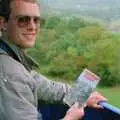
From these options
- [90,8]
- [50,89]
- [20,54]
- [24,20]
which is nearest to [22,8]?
[24,20]

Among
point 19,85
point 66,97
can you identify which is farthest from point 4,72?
point 66,97

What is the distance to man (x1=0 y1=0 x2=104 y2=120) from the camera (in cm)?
162

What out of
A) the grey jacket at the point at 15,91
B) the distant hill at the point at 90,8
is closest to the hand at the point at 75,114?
the grey jacket at the point at 15,91

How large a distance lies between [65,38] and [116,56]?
0.31 m

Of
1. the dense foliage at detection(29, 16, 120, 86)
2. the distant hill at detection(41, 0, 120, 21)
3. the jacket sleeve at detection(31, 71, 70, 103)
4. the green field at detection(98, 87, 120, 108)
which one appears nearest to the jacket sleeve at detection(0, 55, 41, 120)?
the jacket sleeve at detection(31, 71, 70, 103)

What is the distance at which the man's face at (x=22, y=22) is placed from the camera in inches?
69.8

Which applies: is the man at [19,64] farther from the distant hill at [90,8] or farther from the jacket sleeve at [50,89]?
the distant hill at [90,8]

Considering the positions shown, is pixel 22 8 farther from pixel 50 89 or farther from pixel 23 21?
pixel 50 89

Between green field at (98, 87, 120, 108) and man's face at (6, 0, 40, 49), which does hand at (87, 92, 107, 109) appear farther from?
green field at (98, 87, 120, 108)

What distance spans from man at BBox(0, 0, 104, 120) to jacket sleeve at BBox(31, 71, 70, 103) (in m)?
0.25

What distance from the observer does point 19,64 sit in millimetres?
1688

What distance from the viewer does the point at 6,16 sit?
1793mm

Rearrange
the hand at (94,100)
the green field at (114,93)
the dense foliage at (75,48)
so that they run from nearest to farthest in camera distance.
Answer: the hand at (94,100) < the green field at (114,93) < the dense foliage at (75,48)

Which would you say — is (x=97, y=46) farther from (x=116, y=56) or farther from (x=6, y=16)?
(x=6, y=16)
